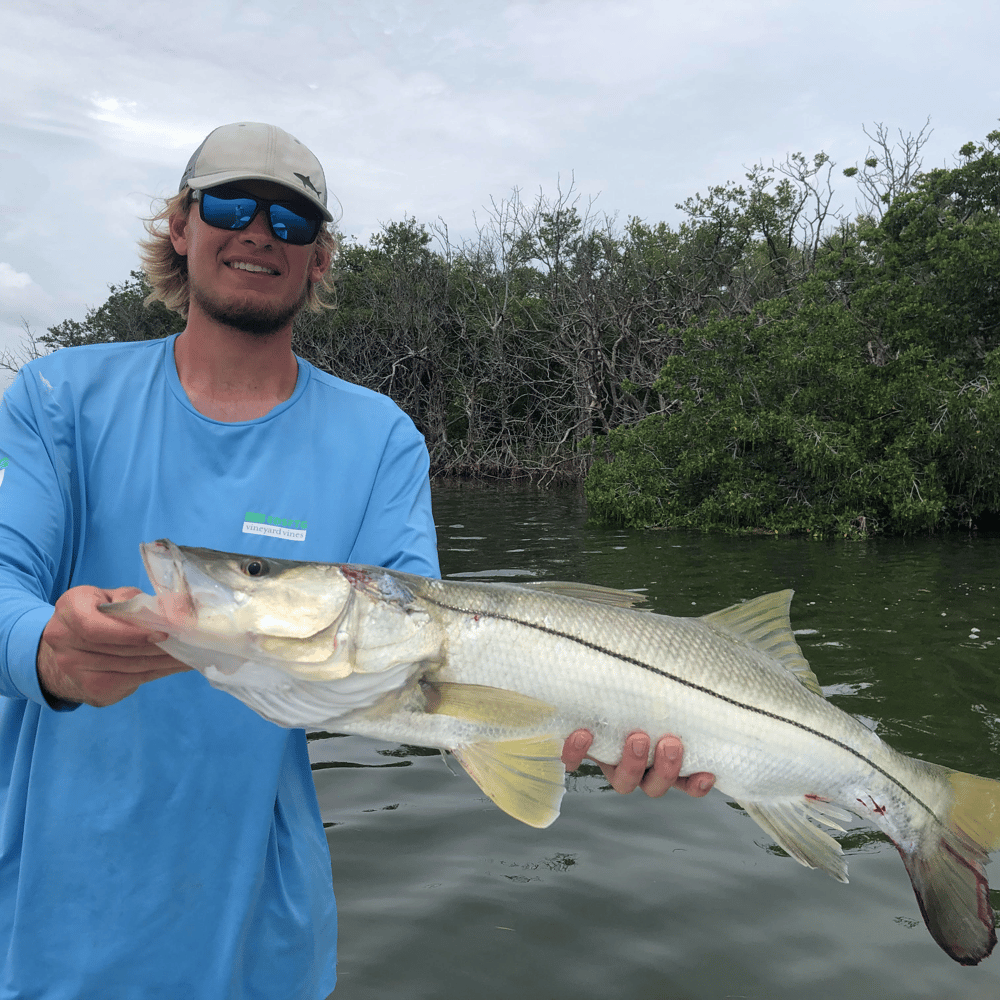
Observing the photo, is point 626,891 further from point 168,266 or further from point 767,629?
point 168,266

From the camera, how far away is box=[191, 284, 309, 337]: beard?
2.21 metres

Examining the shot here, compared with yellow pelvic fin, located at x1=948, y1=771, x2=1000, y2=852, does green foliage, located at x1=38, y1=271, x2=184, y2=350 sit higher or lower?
higher

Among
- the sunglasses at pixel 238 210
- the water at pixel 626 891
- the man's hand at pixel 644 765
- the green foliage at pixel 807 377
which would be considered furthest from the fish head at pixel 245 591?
the green foliage at pixel 807 377

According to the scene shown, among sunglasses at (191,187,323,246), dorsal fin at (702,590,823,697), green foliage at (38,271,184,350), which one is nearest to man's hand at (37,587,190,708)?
sunglasses at (191,187,323,246)

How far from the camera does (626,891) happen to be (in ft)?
12.9

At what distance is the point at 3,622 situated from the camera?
1523 mm

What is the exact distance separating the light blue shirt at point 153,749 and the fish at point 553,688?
27cm

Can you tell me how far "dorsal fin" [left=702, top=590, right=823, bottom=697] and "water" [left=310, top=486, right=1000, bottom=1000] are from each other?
1.63 meters

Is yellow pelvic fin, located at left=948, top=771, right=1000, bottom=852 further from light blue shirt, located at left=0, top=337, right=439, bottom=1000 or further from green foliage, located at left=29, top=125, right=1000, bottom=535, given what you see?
green foliage, located at left=29, top=125, right=1000, bottom=535

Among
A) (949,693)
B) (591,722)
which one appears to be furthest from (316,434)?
(949,693)

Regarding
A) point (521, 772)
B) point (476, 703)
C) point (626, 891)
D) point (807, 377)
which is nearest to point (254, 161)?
point (476, 703)

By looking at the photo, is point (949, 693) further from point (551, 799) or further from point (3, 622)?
point (3, 622)

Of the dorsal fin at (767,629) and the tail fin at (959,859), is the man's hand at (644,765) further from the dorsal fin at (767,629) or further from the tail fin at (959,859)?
the tail fin at (959,859)

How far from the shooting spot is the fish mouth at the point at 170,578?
1553mm
